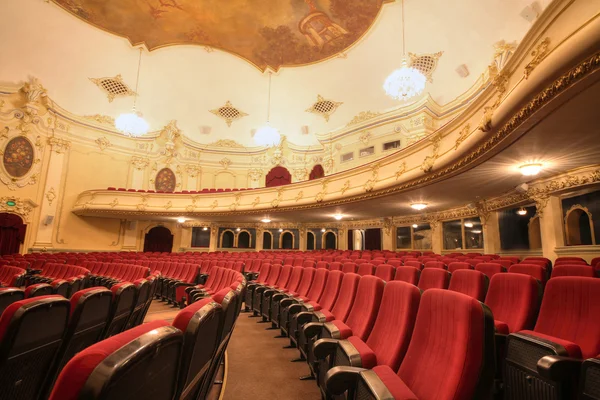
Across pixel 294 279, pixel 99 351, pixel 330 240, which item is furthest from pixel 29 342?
pixel 330 240

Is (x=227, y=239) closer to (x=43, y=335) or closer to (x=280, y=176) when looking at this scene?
(x=280, y=176)

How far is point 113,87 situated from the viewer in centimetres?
1338

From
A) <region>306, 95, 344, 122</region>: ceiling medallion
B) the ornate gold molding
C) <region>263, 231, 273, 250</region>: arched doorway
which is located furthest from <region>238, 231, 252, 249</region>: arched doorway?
the ornate gold molding

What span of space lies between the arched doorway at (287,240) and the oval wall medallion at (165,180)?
6218 millimetres

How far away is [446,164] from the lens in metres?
5.13

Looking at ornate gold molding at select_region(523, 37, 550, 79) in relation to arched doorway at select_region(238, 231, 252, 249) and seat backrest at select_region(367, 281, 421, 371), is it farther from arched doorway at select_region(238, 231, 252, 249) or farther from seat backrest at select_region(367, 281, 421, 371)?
arched doorway at select_region(238, 231, 252, 249)

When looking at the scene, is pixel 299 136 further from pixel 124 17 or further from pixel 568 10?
pixel 568 10

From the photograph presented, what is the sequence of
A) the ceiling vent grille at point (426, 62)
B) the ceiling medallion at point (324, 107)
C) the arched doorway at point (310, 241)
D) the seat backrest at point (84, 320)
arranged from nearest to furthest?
the seat backrest at point (84, 320) < the ceiling vent grille at point (426, 62) < the arched doorway at point (310, 241) < the ceiling medallion at point (324, 107)

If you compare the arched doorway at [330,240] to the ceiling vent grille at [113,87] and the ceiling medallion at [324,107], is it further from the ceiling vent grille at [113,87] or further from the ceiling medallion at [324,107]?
the ceiling vent grille at [113,87]

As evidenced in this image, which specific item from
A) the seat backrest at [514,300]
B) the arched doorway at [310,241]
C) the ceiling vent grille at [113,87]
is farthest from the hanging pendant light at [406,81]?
the ceiling vent grille at [113,87]

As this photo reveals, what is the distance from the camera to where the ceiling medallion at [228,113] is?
616 inches

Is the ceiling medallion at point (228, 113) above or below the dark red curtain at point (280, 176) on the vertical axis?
above

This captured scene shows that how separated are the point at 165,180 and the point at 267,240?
6.05 meters

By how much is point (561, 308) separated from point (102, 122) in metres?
16.5
